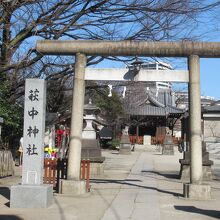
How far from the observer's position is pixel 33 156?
375 inches

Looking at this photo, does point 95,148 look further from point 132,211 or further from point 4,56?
point 132,211

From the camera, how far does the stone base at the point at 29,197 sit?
358 inches

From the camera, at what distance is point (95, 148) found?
1680 centimetres

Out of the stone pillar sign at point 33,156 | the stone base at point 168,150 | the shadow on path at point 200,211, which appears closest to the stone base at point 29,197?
the stone pillar sign at point 33,156

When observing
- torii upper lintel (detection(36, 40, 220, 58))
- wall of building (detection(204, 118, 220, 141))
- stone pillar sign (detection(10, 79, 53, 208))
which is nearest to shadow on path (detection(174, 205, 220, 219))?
stone pillar sign (detection(10, 79, 53, 208))

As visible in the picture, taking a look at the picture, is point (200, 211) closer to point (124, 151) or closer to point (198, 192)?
point (198, 192)

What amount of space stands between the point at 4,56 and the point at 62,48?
658 centimetres

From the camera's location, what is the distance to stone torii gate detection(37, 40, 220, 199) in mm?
10969

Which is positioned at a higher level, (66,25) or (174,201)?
(66,25)

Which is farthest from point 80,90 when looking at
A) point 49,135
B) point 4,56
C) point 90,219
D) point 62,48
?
point 49,135

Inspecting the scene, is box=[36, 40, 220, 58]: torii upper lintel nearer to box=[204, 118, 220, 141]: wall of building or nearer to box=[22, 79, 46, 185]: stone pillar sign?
box=[22, 79, 46, 185]: stone pillar sign

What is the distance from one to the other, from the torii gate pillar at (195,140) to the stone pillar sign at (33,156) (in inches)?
144

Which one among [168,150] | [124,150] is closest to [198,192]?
[168,150]

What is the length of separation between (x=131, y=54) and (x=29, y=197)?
4.55 meters
